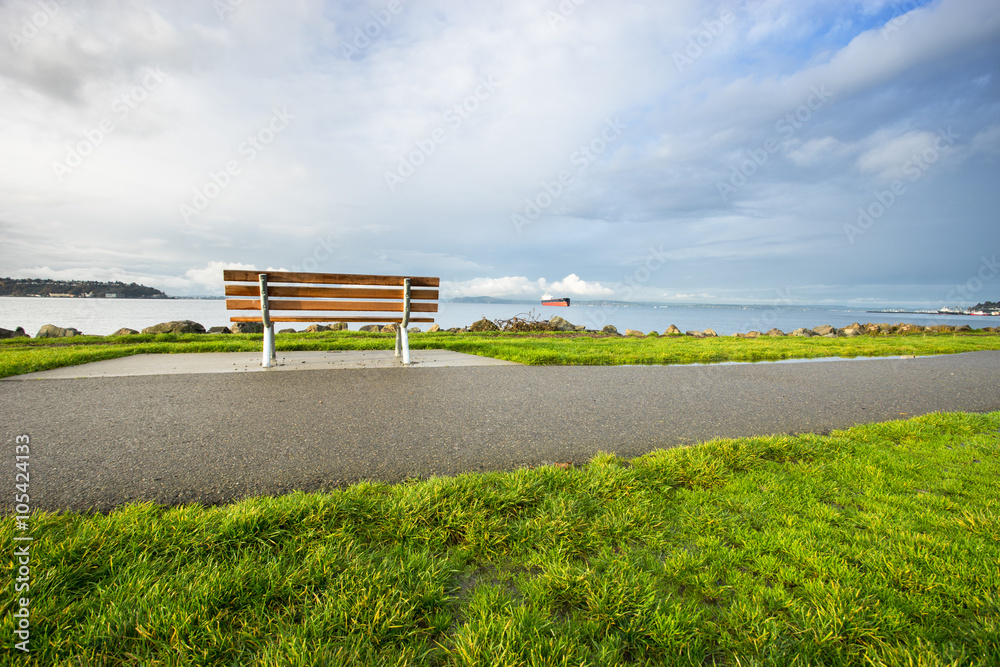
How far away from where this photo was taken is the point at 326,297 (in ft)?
22.0

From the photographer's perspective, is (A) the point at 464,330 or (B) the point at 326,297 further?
(A) the point at 464,330

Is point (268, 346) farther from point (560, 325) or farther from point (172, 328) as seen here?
point (560, 325)

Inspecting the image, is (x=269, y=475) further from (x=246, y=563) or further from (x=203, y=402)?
(x=203, y=402)

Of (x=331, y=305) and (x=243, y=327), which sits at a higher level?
(x=331, y=305)

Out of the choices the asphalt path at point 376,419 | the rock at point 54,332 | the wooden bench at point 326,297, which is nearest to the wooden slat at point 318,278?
the wooden bench at point 326,297

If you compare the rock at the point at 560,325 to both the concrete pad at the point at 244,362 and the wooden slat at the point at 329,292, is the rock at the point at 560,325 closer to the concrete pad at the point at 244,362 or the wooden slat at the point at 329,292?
the concrete pad at the point at 244,362

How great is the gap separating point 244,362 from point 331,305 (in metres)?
1.71

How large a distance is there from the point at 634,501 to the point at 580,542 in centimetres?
53

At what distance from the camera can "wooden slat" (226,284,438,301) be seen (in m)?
6.37

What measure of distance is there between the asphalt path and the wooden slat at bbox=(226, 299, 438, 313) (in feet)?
3.61

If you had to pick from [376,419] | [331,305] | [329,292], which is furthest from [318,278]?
[376,419]

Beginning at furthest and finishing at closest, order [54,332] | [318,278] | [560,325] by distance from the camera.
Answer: [560,325]
[54,332]
[318,278]

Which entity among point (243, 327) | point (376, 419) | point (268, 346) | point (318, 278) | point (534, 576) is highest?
point (318, 278)

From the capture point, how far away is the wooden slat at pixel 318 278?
636 cm
